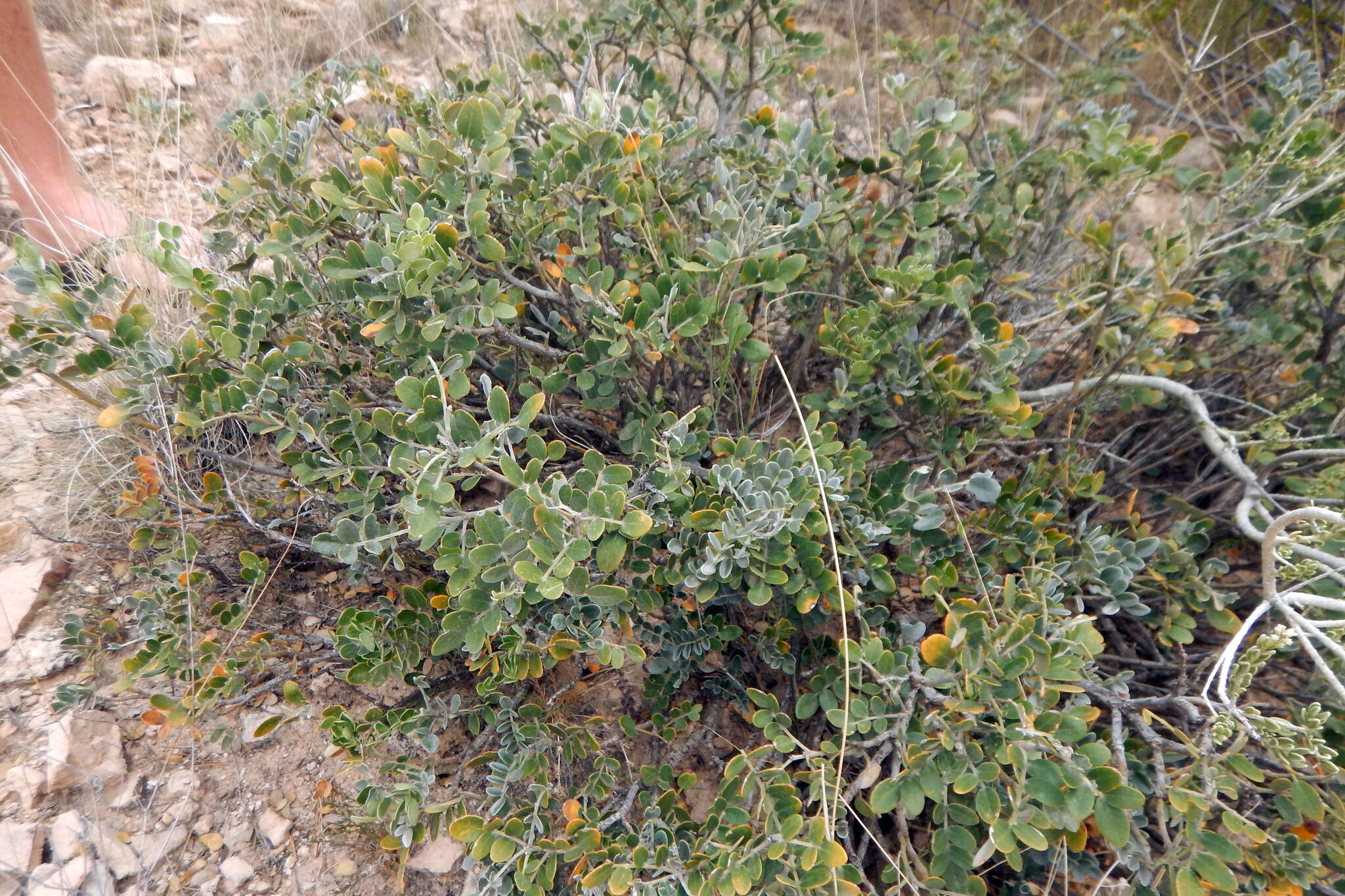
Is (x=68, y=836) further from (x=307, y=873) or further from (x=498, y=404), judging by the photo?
(x=498, y=404)

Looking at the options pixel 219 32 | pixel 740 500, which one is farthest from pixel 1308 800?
pixel 219 32

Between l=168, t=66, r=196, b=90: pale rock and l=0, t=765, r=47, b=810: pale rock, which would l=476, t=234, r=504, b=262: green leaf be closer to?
l=0, t=765, r=47, b=810: pale rock

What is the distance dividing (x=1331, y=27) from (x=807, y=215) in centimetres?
303

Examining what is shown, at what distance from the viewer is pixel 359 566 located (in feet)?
5.31

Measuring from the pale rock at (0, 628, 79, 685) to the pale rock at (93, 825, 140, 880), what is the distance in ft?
1.32

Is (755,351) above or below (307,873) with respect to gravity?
above

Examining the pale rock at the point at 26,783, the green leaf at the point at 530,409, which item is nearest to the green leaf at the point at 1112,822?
the green leaf at the point at 530,409

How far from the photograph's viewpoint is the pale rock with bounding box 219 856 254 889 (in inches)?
58.4

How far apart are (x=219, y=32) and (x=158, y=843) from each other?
144 inches

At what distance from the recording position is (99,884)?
1.40m

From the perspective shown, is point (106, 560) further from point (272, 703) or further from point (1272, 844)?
point (1272, 844)

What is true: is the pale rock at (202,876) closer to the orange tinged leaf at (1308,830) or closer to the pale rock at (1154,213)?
the orange tinged leaf at (1308,830)

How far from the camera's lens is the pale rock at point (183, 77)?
124 inches

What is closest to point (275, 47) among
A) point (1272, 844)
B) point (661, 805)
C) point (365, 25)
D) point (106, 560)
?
point (365, 25)
